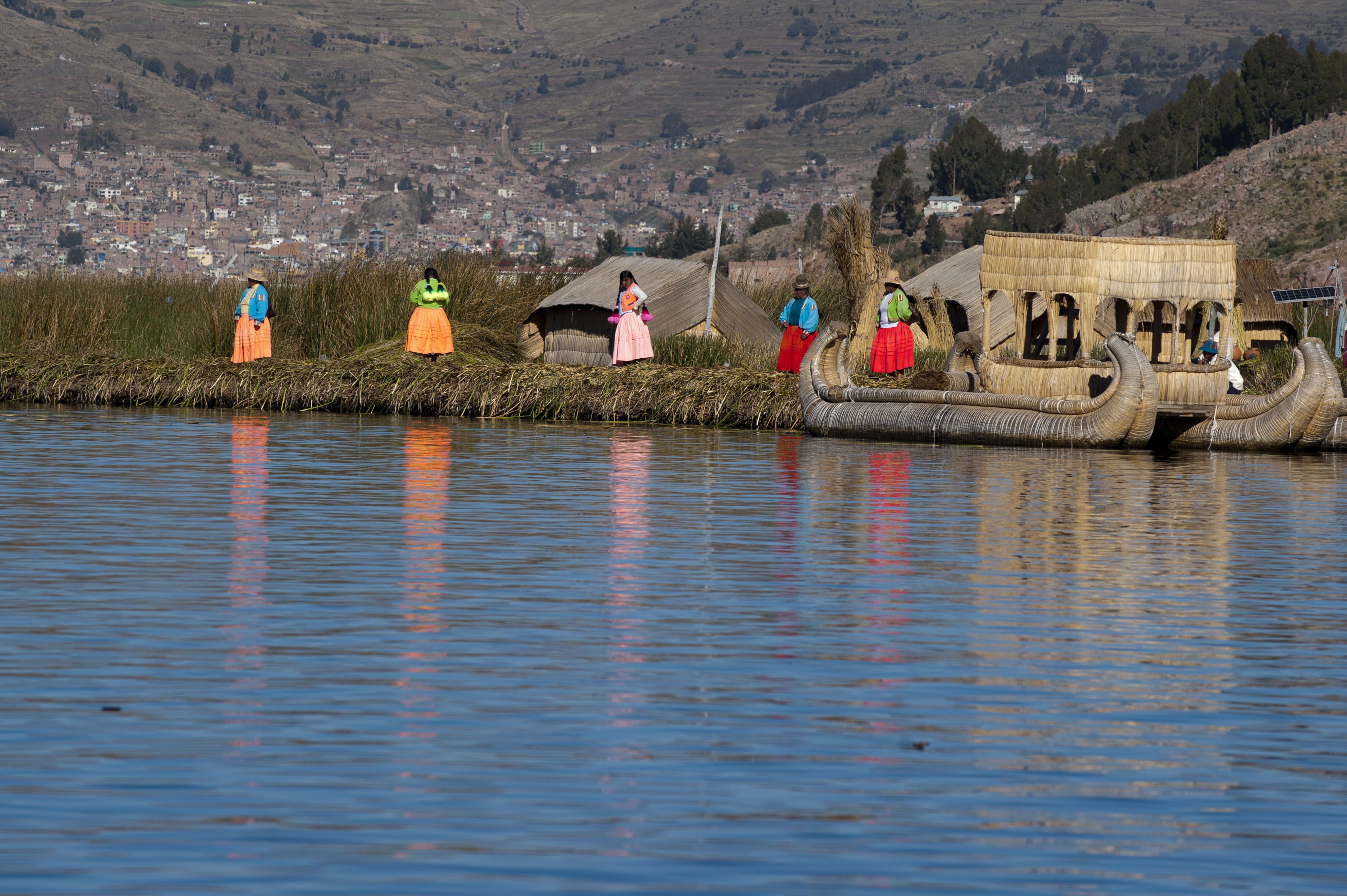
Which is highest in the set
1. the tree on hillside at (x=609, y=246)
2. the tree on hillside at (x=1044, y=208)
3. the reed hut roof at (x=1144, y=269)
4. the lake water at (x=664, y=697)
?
the tree on hillside at (x=1044, y=208)

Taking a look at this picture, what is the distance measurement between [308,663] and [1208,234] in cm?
11424

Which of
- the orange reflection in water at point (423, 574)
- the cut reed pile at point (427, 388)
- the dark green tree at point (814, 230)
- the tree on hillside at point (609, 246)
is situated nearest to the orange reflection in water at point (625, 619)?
the orange reflection in water at point (423, 574)

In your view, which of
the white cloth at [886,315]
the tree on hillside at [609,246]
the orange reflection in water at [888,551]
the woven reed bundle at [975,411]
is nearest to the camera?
the orange reflection in water at [888,551]

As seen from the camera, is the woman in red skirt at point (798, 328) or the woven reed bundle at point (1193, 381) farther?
the woman in red skirt at point (798, 328)

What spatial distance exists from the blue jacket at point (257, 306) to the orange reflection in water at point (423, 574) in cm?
800

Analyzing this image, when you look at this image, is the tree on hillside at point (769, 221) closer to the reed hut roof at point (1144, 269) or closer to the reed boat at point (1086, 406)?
the reed boat at point (1086, 406)

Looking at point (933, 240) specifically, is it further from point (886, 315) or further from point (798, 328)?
point (886, 315)

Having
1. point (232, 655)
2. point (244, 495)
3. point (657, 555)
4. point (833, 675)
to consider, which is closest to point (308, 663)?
point (232, 655)

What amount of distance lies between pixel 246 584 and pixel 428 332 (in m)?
17.5

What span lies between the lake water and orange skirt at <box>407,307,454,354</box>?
12.3m

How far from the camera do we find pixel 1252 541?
44.4ft

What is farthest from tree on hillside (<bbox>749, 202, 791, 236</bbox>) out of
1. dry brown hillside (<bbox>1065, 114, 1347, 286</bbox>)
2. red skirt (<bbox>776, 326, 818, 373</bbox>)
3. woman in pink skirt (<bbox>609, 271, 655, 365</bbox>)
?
red skirt (<bbox>776, 326, 818, 373</bbox>)

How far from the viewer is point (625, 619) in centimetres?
958

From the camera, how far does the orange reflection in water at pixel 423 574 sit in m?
7.60
